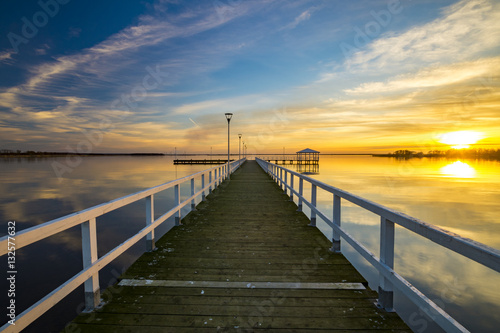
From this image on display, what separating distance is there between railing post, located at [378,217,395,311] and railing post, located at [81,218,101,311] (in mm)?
2796

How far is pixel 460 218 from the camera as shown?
15.7m

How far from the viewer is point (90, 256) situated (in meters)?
2.44

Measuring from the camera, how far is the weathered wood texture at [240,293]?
2.42 meters

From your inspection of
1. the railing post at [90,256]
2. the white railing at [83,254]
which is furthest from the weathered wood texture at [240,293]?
the white railing at [83,254]

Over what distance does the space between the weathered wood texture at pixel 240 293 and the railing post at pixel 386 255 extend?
0.12 m

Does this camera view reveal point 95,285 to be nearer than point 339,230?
Yes

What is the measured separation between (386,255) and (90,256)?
2918 millimetres

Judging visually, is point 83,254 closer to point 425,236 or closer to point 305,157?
point 425,236

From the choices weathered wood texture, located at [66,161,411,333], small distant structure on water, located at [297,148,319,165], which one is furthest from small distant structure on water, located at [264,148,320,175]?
weathered wood texture, located at [66,161,411,333]

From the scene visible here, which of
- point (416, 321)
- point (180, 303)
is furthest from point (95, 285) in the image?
point (416, 321)

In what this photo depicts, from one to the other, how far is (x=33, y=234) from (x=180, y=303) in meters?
1.60

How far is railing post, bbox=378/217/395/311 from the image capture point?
248 cm

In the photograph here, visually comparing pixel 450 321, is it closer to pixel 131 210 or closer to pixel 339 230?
pixel 339 230

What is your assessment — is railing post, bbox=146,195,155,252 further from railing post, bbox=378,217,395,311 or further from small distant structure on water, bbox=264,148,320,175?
small distant structure on water, bbox=264,148,320,175
